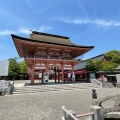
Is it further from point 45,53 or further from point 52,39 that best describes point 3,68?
point 52,39

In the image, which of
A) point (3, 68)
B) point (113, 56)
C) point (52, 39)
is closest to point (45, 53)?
point (52, 39)

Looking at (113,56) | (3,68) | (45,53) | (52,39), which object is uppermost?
(52,39)

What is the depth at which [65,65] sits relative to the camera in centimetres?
2106

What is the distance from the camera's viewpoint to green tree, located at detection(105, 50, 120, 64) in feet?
124

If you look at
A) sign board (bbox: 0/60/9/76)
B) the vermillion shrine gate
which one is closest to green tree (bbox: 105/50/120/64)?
the vermillion shrine gate

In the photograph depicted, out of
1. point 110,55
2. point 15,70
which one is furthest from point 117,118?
point 15,70

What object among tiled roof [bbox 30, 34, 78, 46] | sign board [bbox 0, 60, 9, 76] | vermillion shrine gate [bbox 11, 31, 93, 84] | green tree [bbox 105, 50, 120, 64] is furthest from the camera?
green tree [bbox 105, 50, 120, 64]

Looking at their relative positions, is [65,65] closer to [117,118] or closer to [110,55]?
[117,118]

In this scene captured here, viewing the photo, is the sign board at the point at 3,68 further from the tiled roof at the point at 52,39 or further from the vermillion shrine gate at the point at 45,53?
the tiled roof at the point at 52,39

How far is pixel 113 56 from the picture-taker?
38688 millimetres

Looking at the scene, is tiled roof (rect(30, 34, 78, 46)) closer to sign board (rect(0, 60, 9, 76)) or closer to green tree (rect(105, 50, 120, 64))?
sign board (rect(0, 60, 9, 76))

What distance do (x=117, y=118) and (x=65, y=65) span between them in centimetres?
1538

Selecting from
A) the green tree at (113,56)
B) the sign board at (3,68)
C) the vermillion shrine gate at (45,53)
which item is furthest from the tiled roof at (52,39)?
the green tree at (113,56)

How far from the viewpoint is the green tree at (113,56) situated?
1492 inches
